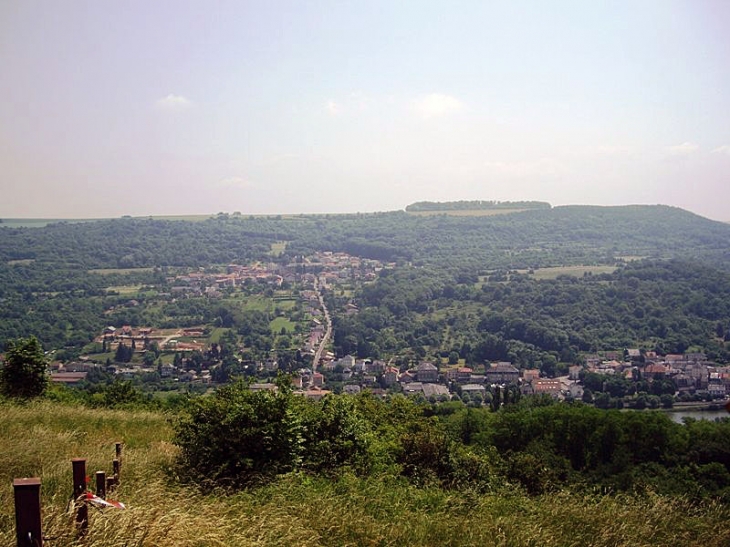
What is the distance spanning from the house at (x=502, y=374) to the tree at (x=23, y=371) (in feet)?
113

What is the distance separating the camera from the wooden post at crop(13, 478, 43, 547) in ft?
8.85

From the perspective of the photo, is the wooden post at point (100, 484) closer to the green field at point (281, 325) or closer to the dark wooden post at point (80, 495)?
the dark wooden post at point (80, 495)

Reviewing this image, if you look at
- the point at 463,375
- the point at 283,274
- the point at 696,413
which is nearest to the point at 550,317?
the point at 463,375

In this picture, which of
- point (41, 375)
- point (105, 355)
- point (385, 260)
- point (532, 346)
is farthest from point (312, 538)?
point (385, 260)

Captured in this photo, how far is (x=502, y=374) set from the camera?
143 ft

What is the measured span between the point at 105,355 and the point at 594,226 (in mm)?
98110

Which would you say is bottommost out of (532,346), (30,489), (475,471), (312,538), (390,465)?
(532,346)

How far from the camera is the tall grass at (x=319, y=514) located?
12.2 ft

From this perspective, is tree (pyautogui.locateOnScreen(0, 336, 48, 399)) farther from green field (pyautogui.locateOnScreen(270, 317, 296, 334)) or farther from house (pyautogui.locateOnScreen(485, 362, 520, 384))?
green field (pyautogui.locateOnScreen(270, 317, 296, 334))

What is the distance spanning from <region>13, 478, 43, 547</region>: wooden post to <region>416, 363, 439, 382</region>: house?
40529 mm

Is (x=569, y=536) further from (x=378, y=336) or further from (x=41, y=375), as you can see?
(x=378, y=336)

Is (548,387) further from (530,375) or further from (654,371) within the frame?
(654,371)

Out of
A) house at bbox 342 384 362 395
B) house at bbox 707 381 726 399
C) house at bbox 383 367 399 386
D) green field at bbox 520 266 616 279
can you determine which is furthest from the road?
green field at bbox 520 266 616 279

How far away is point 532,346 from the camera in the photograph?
51656mm
